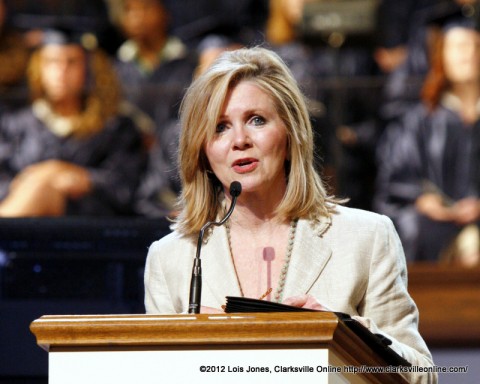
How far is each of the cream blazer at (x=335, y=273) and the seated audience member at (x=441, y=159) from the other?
4.21m

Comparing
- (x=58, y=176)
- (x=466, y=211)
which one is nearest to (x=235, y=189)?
(x=466, y=211)

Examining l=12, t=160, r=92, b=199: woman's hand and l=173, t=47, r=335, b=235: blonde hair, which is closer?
l=173, t=47, r=335, b=235: blonde hair

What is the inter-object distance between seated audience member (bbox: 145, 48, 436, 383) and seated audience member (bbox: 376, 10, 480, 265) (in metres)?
4.16

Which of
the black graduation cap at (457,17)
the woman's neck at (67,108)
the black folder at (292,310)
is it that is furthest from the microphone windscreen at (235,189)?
the woman's neck at (67,108)

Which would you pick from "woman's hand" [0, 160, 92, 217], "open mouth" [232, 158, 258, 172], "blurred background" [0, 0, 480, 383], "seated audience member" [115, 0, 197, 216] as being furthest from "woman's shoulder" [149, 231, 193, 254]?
"seated audience member" [115, 0, 197, 216]

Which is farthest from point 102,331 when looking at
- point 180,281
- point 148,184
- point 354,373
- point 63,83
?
point 63,83

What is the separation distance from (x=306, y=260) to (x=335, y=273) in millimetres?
86

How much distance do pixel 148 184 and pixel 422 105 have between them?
6.34 ft

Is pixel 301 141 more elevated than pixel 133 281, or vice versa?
pixel 301 141

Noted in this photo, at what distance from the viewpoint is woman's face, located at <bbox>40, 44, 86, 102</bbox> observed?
327 inches

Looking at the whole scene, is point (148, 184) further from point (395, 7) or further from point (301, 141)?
point (301, 141)

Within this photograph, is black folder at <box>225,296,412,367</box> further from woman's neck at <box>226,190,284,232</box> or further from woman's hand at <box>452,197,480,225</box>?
woman's hand at <box>452,197,480,225</box>

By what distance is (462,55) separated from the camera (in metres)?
7.62

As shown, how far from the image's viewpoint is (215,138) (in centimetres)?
308
